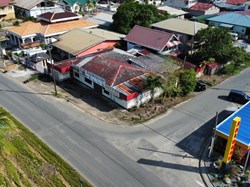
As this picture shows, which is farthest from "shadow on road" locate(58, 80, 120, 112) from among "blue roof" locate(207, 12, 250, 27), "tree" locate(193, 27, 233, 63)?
"blue roof" locate(207, 12, 250, 27)

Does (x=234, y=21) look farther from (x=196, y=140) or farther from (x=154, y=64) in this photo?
(x=196, y=140)

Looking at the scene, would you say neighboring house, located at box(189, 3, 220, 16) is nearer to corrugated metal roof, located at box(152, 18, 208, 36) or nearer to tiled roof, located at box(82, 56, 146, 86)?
corrugated metal roof, located at box(152, 18, 208, 36)

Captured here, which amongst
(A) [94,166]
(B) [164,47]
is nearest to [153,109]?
(A) [94,166]

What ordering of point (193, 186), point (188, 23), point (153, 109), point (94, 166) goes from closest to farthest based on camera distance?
point (193, 186)
point (94, 166)
point (153, 109)
point (188, 23)

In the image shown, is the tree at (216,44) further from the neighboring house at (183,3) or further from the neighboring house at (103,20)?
the neighboring house at (183,3)

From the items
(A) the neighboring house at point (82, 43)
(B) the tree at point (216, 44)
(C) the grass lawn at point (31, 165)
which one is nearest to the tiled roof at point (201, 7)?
(A) the neighboring house at point (82, 43)

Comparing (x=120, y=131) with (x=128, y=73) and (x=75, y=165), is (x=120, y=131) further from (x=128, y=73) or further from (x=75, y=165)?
(x=128, y=73)

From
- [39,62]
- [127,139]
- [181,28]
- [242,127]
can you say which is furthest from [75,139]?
[181,28]
